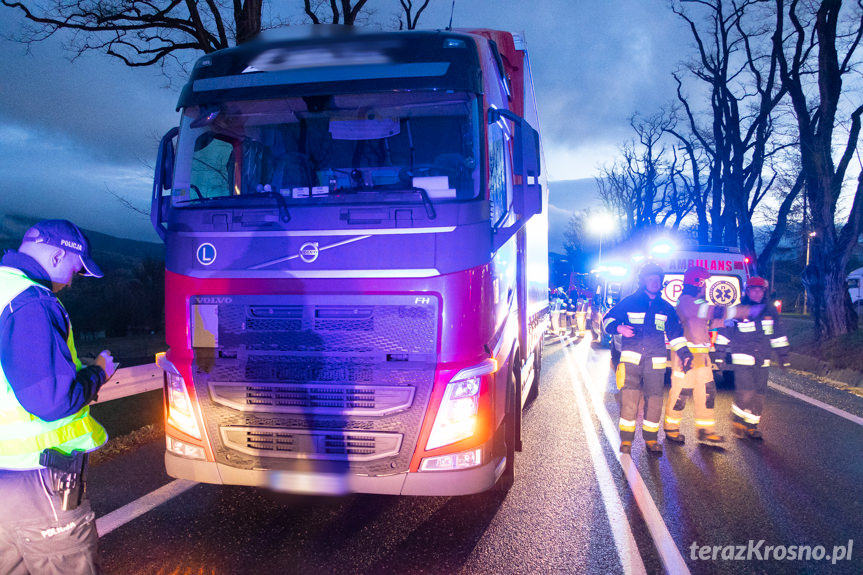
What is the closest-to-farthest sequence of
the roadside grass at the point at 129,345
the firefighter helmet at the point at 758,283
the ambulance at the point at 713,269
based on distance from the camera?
the firefighter helmet at the point at 758,283 < the ambulance at the point at 713,269 < the roadside grass at the point at 129,345

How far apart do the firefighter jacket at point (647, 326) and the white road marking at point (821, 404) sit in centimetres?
313

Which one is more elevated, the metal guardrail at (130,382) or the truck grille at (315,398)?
the truck grille at (315,398)

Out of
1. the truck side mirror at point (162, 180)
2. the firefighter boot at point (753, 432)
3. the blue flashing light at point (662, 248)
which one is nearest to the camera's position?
the truck side mirror at point (162, 180)

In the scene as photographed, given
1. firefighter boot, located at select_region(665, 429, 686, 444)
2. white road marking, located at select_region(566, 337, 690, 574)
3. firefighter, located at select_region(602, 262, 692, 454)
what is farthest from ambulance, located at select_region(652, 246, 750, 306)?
firefighter boot, located at select_region(665, 429, 686, 444)

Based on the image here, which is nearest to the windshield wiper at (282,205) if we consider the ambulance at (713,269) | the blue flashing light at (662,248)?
the ambulance at (713,269)

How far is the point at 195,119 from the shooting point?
4.07 metres

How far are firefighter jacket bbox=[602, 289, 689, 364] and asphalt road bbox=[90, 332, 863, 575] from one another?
1035 millimetres

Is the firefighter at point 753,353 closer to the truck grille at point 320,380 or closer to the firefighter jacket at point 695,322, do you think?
the firefighter jacket at point 695,322

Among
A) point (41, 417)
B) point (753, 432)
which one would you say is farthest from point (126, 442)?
point (753, 432)

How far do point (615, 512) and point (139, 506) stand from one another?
11.3ft

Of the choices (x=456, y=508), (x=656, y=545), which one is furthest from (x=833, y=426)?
(x=456, y=508)

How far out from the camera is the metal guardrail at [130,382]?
5410mm

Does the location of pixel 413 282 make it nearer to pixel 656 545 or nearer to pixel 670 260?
pixel 656 545

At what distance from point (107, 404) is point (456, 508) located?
6.56 m
